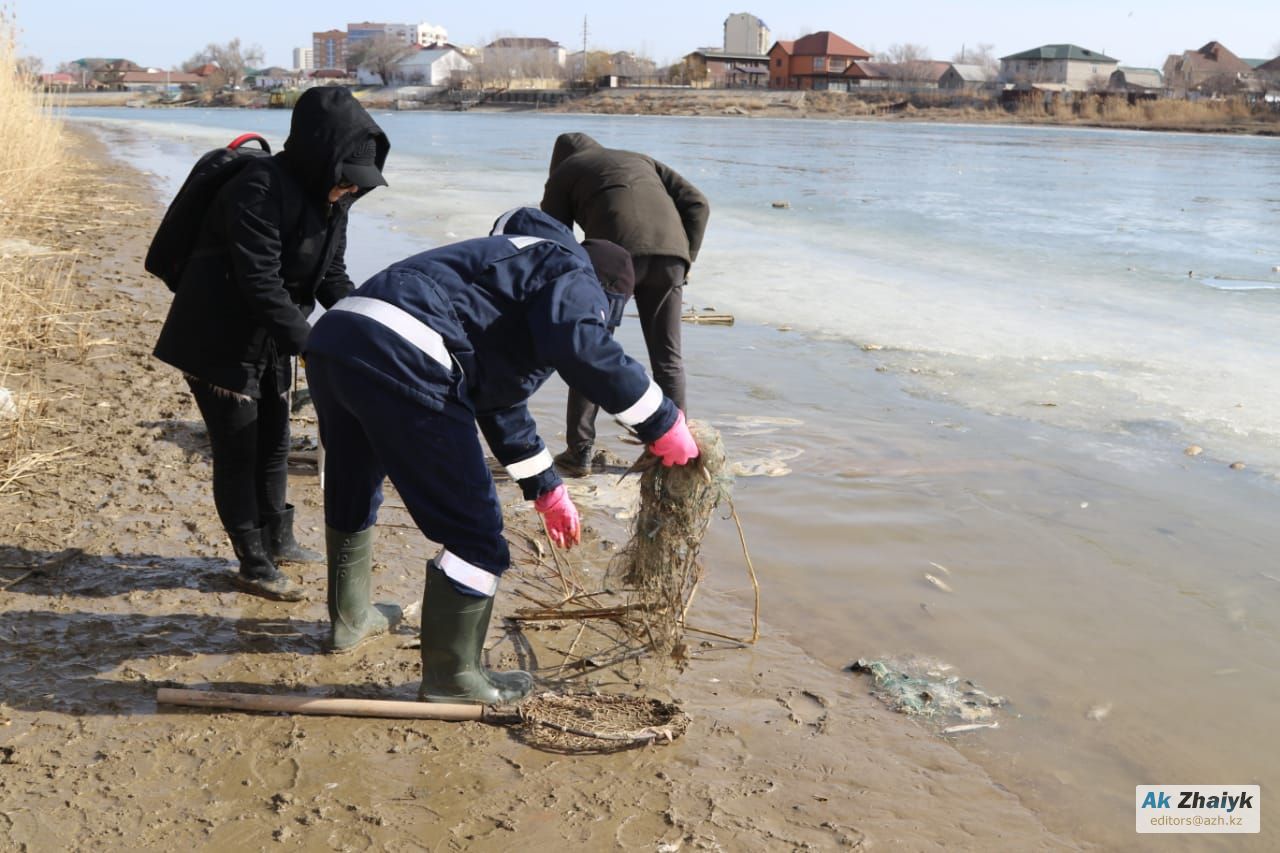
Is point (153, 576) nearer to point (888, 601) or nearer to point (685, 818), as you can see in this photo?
point (685, 818)

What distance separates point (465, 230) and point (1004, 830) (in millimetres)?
11110

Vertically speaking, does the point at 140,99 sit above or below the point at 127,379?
above

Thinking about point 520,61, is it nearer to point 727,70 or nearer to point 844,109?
point 727,70

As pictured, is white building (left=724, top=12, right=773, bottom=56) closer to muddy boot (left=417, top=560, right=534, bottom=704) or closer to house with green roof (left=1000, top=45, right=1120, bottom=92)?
house with green roof (left=1000, top=45, right=1120, bottom=92)

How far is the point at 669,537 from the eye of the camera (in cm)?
353

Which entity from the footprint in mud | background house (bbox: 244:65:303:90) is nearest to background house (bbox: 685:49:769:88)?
background house (bbox: 244:65:303:90)

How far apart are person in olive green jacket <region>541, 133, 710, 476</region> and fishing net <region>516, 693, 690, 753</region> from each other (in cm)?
217

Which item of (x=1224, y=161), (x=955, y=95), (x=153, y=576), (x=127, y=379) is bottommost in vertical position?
(x=153, y=576)

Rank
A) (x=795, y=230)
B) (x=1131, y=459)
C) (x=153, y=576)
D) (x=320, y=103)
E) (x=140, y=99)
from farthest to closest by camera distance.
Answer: (x=140, y=99)
(x=795, y=230)
(x=1131, y=459)
(x=153, y=576)
(x=320, y=103)

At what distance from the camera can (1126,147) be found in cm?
4078

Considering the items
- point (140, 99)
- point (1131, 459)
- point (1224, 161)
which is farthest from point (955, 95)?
point (1131, 459)

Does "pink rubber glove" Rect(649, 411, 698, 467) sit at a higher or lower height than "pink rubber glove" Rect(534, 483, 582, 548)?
higher

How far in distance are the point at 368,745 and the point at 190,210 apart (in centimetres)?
171

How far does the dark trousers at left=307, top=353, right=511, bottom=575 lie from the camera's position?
9.29 feet
